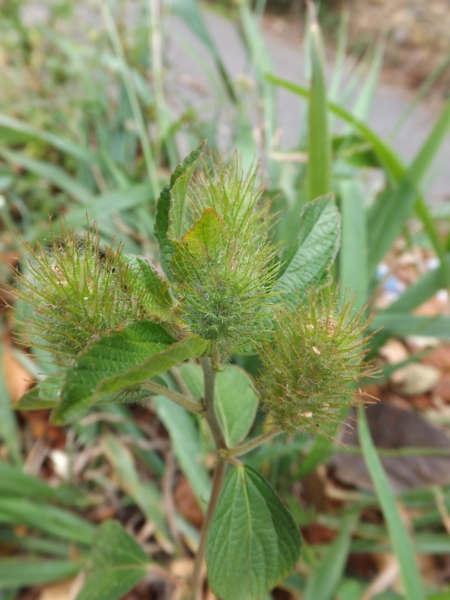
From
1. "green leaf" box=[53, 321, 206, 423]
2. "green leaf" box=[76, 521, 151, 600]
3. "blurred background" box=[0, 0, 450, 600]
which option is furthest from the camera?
"blurred background" box=[0, 0, 450, 600]

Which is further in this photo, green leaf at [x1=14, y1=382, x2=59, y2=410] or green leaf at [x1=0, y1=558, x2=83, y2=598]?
green leaf at [x1=0, y1=558, x2=83, y2=598]

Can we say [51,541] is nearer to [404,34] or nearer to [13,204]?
[13,204]

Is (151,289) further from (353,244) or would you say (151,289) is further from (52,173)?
(52,173)

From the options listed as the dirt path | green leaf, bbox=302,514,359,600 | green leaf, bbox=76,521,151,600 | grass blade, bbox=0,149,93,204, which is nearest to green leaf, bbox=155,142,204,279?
green leaf, bbox=76,521,151,600

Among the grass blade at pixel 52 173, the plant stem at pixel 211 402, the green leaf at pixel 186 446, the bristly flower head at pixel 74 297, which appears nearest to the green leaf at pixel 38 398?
the bristly flower head at pixel 74 297

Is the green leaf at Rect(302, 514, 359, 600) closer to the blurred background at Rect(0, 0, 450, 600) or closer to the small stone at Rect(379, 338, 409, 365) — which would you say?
the blurred background at Rect(0, 0, 450, 600)

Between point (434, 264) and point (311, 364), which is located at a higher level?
point (434, 264)

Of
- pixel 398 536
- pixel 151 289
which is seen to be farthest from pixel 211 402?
pixel 398 536

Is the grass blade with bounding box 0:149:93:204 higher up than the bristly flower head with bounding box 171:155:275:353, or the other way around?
the grass blade with bounding box 0:149:93:204

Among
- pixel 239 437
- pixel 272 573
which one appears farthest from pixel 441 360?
pixel 272 573
